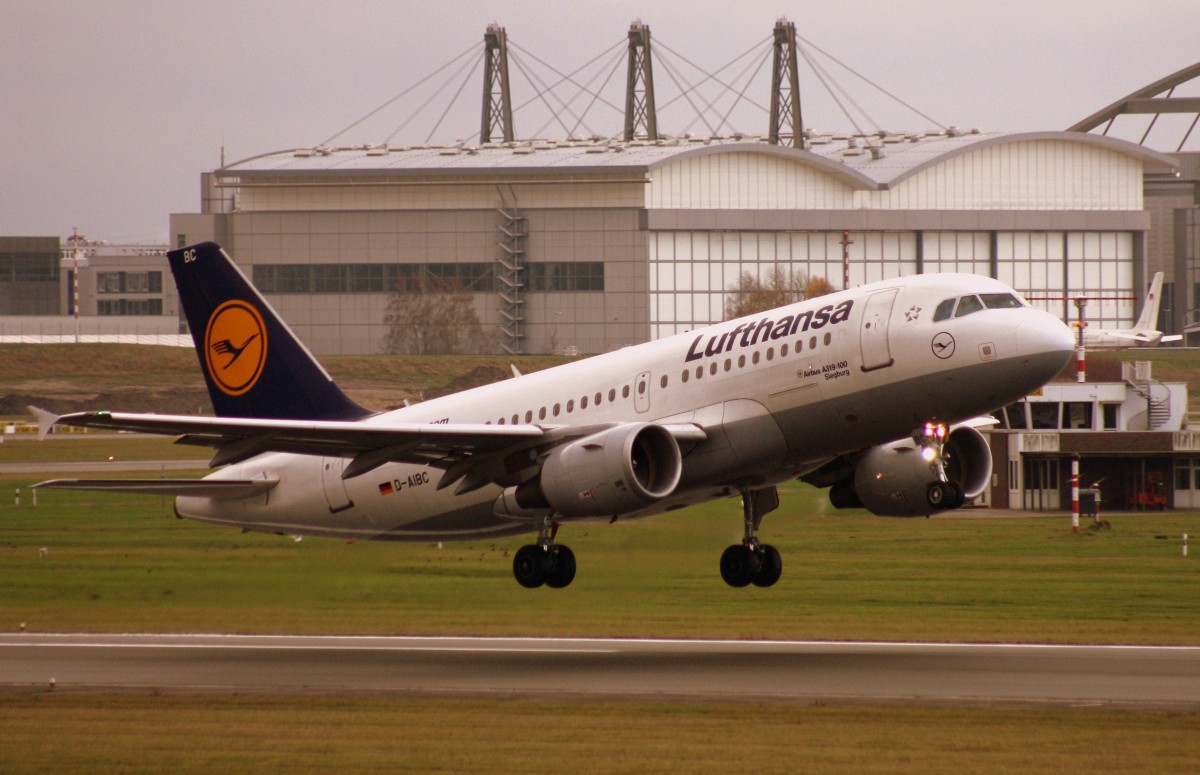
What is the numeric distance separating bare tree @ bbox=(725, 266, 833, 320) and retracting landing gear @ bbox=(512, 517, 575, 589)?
70.8 meters

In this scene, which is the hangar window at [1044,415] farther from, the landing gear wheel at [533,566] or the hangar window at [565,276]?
the hangar window at [565,276]

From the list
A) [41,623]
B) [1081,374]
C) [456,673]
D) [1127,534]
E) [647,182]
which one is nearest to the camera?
[456,673]

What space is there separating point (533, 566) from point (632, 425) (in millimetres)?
5244

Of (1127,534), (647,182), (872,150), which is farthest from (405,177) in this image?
(1127,534)

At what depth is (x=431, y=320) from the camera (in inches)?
5763

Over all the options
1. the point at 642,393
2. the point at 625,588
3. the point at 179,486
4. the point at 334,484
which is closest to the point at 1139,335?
the point at 625,588

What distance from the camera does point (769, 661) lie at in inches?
1683

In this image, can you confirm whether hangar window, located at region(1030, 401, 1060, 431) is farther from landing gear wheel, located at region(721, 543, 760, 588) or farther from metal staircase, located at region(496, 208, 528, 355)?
metal staircase, located at region(496, 208, 528, 355)

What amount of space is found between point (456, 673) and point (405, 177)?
11563 centimetres

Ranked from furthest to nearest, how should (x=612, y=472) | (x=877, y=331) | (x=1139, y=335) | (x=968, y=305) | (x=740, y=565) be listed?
(x=1139, y=335) < (x=740, y=565) < (x=612, y=472) < (x=877, y=331) < (x=968, y=305)

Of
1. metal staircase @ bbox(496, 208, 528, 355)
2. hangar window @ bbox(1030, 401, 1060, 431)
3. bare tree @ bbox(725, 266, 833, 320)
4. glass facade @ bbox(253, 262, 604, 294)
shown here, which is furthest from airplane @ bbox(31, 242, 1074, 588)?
glass facade @ bbox(253, 262, 604, 294)

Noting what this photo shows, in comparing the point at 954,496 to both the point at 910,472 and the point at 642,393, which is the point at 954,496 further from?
the point at 642,393

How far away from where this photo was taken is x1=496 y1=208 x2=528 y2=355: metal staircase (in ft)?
492

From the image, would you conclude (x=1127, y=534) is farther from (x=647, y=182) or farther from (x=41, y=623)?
(x=647, y=182)
